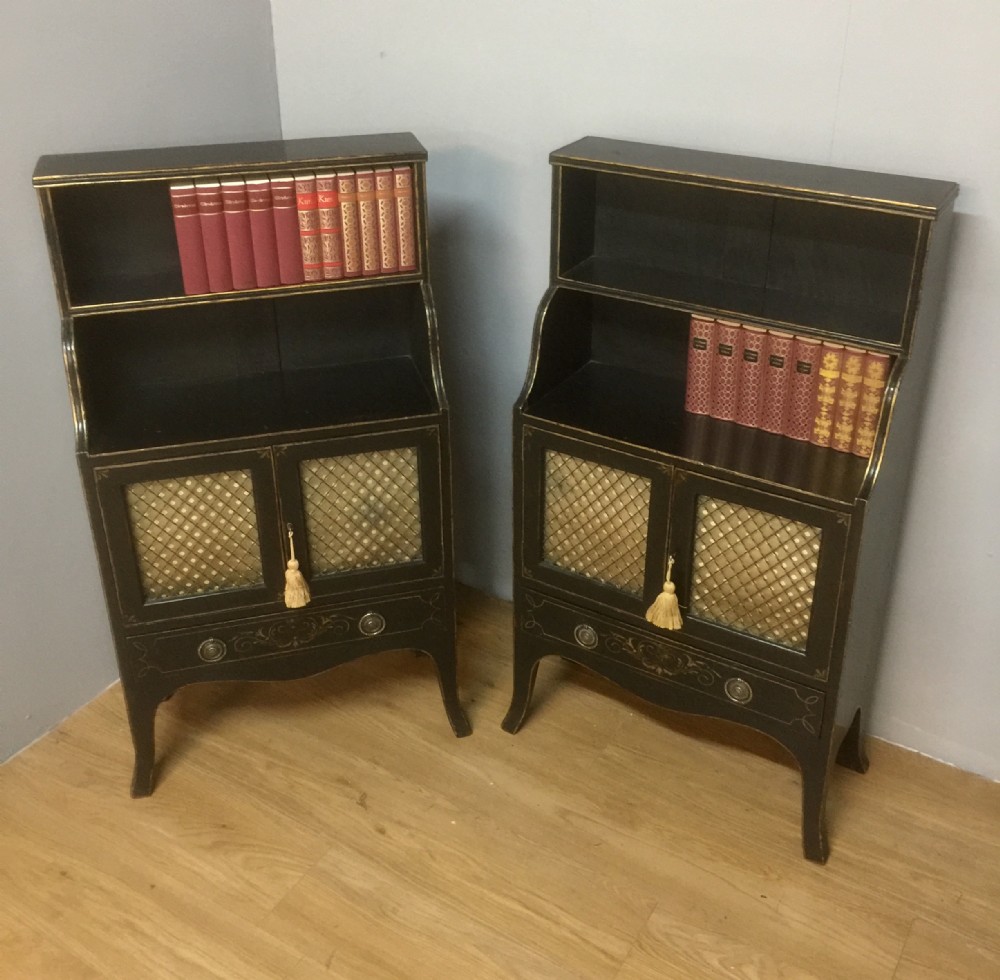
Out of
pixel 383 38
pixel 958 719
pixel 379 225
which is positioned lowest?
pixel 958 719

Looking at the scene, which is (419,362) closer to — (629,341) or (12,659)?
(629,341)

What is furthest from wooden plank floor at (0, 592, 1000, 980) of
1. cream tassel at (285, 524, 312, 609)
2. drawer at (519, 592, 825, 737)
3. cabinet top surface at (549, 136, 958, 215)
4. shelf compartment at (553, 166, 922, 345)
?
cabinet top surface at (549, 136, 958, 215)

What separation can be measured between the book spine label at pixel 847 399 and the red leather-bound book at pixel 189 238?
1.18m

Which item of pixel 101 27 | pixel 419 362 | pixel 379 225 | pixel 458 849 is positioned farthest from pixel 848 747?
pixel 101 27

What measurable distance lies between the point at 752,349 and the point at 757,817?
3.16ft

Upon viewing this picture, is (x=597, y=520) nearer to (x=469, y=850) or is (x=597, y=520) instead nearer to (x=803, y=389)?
(x=803, y=389)

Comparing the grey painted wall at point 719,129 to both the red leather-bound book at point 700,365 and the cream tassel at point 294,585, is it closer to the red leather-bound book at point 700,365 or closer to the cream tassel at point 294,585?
the red leather-bound book at point 700,365

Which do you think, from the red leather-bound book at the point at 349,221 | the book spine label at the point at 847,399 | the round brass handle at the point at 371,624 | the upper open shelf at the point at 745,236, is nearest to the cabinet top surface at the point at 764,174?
the upper open shelf at the point at 745,236

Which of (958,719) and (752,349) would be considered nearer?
(752,349)

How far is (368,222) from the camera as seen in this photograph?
76.4 inches

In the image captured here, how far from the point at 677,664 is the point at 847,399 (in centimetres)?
61

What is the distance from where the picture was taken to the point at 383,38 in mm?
2268

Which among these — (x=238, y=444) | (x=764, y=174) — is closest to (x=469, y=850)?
(x=238, y=444)

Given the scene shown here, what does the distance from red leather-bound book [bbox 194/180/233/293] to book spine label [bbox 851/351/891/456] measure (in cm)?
117
